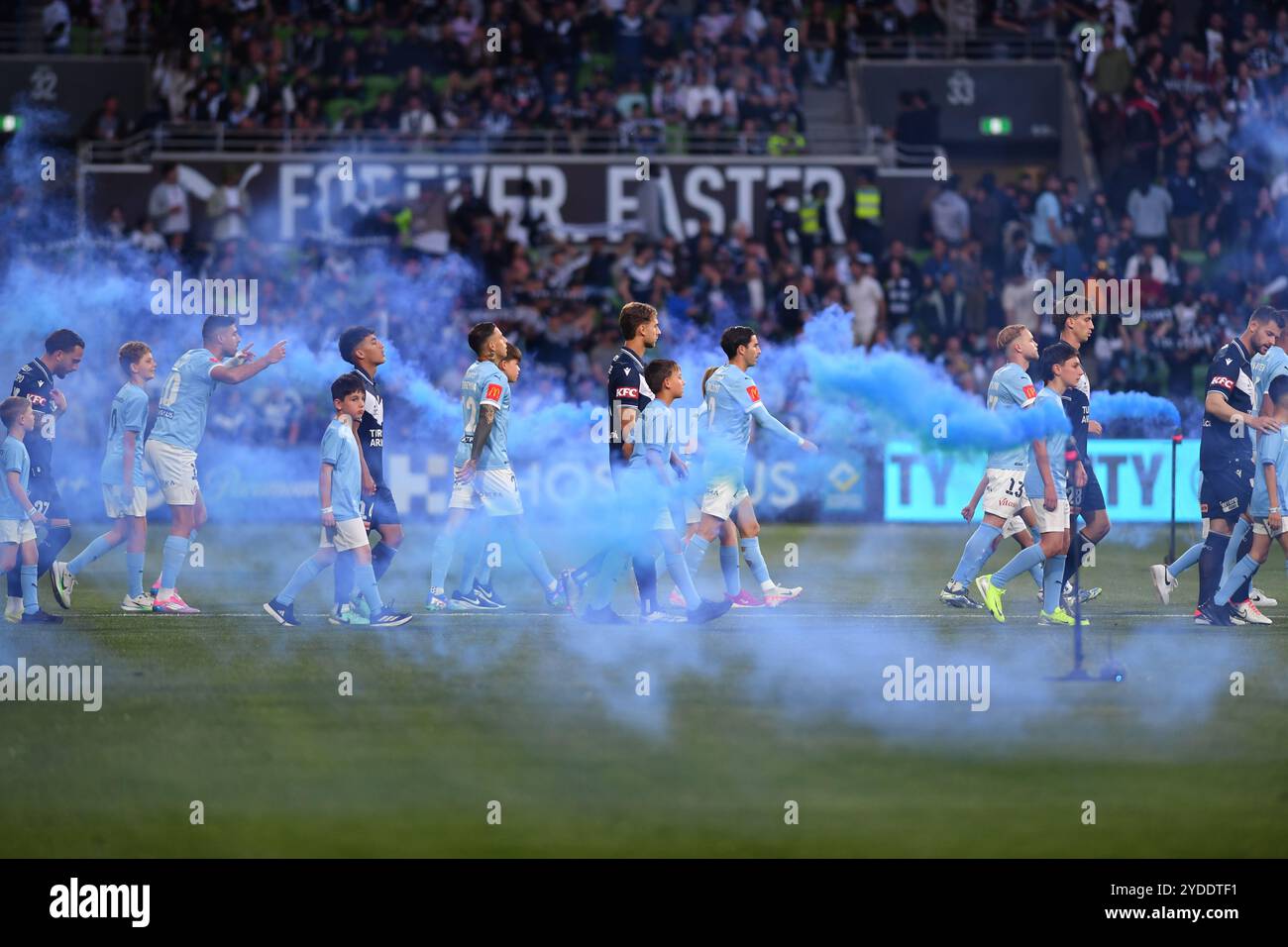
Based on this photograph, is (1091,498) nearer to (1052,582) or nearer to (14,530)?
(1052,582)

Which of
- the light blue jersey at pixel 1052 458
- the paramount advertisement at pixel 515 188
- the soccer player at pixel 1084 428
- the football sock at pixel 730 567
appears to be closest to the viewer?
the light blue jersey at pixel 1052 458

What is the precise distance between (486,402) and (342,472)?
127cm

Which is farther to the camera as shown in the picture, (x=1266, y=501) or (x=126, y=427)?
(x=126, y=427)

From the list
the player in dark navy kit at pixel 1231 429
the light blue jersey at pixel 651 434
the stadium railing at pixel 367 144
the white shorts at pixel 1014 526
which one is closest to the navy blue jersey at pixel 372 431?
the light blue jersey at pixel 651 434

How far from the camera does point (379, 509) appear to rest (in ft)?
46.6

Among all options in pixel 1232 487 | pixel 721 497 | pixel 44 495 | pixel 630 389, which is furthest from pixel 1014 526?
pixel 44 495

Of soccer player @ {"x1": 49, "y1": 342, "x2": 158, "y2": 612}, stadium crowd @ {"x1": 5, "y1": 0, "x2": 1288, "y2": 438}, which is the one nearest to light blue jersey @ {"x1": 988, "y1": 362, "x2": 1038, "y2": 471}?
soccer player @ {"x1": 49, "y1": 342, "x2": 158, "y2": 612}

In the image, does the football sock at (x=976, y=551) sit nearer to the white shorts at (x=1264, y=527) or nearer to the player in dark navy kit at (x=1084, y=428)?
the player in dark navy kit at (x=1084, y=428)

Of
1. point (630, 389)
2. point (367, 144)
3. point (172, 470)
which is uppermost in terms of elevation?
point (367, 144)

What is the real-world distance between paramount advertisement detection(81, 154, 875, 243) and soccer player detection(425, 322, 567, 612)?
534 inches

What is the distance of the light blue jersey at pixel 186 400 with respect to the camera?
14.7 m

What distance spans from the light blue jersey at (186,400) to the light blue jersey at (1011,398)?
575cm

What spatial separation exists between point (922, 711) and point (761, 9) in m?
22.9
